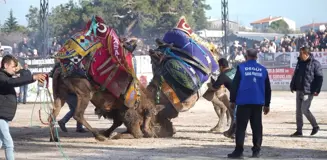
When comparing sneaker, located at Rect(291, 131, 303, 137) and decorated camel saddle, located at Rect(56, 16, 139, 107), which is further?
sneaker, located at Rect(291, 131, 303, 137)

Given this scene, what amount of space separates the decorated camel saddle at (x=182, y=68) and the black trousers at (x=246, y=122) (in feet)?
10.1

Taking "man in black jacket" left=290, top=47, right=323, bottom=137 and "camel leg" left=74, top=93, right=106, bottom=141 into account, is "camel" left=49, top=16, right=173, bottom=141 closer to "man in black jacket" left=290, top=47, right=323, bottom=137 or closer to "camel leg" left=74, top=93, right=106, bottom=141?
"camel leg" left=74, top=93, right=106, bottom=141

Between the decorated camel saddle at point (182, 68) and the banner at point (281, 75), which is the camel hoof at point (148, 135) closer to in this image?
the decorated camel saddle at point (182, 68)

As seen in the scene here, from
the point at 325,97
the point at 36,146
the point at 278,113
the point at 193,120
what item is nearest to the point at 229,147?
the point at 36,146

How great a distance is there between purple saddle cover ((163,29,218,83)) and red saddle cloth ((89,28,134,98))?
1202 mm

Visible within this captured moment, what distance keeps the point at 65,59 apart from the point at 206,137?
3.34 meters

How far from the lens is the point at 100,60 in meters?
13.0

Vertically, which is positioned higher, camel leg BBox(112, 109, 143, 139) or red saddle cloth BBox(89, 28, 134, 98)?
red saddle cloth BBox(89, 28, 134, 98)

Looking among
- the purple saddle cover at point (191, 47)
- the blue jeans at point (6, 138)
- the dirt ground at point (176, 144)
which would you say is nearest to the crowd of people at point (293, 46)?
the dirt ground at point (176, 144)

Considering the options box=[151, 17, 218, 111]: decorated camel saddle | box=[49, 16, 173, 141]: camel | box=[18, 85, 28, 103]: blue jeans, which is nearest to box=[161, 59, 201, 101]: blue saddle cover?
box=[151, 17, 218, 111]: decorated camel saddle

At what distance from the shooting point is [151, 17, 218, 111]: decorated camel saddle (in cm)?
1343

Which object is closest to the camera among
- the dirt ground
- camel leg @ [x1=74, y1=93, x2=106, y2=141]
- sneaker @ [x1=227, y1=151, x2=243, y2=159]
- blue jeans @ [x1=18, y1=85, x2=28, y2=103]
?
sneaker @ [x1=227, y1=151, x2=243, y2=159]

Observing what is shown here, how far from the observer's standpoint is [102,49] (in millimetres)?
13062

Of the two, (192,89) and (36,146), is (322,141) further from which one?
(36,146)
